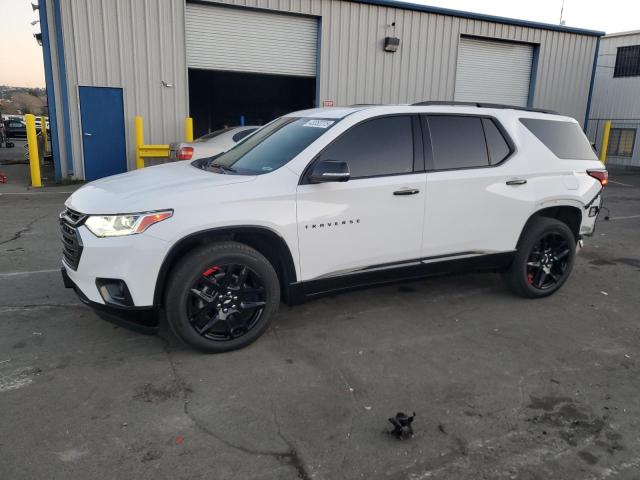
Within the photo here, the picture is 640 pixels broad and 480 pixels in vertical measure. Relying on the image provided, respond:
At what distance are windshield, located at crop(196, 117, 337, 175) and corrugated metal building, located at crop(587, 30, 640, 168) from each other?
22.6 metres

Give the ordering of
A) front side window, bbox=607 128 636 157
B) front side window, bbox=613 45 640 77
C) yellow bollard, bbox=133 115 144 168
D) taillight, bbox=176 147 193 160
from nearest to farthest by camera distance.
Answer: taillight, bbox=176 147 193 160, yellow bollard, bbox=133 115 144 168, front side window, bbox=607 128 636 157, front side window, bbox=613 45 640 77

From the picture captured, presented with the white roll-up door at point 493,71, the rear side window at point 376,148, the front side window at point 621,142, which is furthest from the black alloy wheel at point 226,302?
the front side window at point 621,142

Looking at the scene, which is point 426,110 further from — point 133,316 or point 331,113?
point 133,316

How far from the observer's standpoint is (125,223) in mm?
3393

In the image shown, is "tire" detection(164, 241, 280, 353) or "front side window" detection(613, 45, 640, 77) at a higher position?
"front side window" detection(613, 45, 640, 77)

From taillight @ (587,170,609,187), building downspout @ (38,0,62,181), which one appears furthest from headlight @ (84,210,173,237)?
building downspout @ (38,0,62,181)

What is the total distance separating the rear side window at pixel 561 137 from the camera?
4949 millimetres

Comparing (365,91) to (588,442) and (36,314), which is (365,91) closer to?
(36,314)

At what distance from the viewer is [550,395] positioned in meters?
3.36

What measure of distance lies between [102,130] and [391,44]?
8318mm

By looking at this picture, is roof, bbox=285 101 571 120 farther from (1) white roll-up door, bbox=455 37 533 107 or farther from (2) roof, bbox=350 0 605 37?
(1) white roll-up door, bbox=455 37 533 107

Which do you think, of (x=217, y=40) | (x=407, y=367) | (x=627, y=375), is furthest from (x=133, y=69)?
(x=627, y=375)

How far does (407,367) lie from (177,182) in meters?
2.13

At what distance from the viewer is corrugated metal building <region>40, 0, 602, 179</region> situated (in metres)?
12.1
